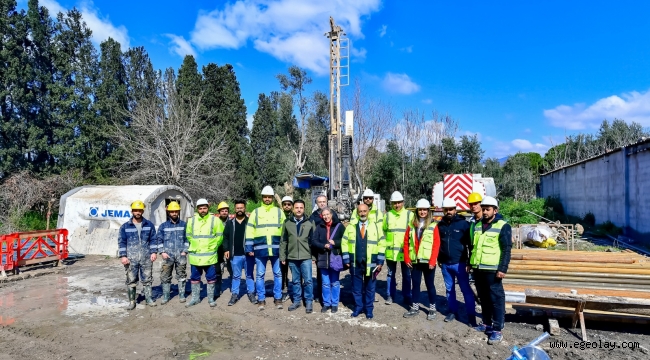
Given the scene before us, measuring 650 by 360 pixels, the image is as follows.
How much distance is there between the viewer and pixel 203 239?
261 inches

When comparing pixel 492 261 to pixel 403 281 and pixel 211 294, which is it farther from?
pixel 211 294

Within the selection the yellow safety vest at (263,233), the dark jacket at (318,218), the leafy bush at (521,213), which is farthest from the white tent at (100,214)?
the leafy bush at (521,213)

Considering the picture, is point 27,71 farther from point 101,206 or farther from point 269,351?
point 269,351

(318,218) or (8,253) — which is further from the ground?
(318,218)

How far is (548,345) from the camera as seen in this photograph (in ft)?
15.8

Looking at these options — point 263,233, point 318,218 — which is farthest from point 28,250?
point 318,218

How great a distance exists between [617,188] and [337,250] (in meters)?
13.8

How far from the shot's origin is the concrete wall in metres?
12.6

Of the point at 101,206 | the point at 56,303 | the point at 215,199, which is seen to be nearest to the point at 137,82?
the point at 215,199

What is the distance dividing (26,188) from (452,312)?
1897cm

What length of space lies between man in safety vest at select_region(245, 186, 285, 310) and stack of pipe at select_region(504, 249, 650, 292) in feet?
12.6

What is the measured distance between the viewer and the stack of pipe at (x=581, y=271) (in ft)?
20.0

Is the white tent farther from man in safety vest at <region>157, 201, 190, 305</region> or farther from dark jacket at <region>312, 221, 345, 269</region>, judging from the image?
dark jacket at <region>312, 221, 345, 269</region>

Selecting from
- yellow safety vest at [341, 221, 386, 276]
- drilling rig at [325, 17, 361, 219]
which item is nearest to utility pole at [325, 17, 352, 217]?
drilling rig at [325, 17, 361, 219]
